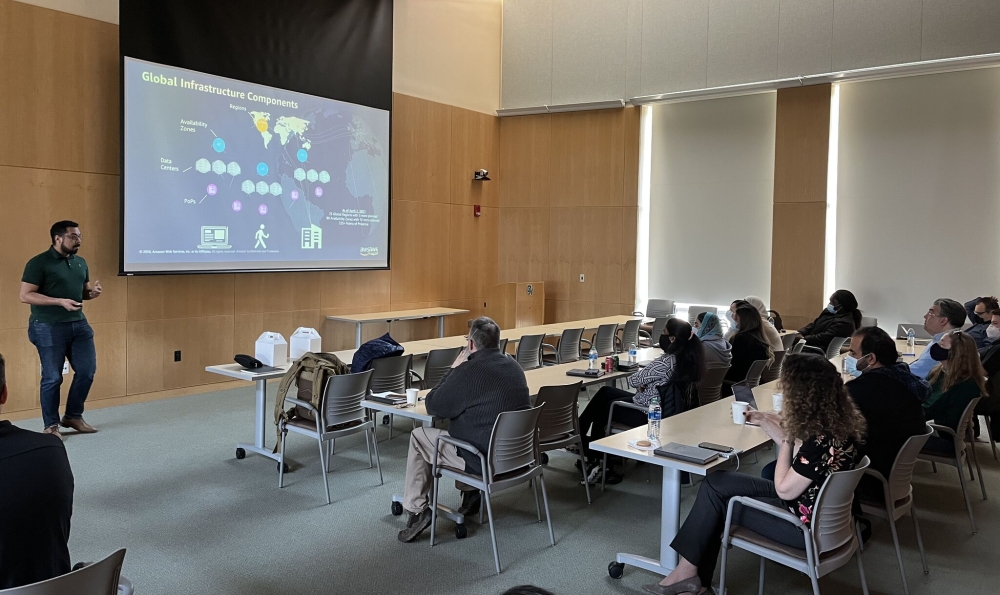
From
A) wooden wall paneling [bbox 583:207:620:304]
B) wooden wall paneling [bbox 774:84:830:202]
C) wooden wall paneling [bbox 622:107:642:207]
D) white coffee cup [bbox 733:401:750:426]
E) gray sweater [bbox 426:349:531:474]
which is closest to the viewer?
gray sweater [bbox 426:349:531:474]

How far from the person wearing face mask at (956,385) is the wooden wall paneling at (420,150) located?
762 cm

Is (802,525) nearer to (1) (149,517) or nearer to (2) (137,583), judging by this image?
(2) (137,583)

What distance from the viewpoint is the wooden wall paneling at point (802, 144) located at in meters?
9.80

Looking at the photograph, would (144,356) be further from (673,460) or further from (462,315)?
(673,460)

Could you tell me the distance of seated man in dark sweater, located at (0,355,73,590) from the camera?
6.72 ft

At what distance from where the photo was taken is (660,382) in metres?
4.91

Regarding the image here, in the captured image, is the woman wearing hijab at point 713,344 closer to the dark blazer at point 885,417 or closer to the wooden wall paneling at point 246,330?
the dark blazer at point 885,417

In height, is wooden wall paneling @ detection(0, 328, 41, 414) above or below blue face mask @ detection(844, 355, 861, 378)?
below

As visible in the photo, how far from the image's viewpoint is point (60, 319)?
6.16m

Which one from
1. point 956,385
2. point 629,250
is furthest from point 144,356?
point 956,385

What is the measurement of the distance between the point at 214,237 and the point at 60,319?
2.19 m

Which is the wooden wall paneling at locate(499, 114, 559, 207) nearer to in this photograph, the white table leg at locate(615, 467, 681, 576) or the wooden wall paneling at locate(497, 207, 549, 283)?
the wooden wall paneling at locate(497, 207, 549, 283)

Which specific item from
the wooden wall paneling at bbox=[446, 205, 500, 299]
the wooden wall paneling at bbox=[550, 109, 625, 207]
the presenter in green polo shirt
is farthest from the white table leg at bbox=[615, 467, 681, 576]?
the wooden wall paneling at bbox=[550, 109, 625, 207]

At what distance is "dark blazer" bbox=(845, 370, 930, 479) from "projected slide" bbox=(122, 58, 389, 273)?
673cm
